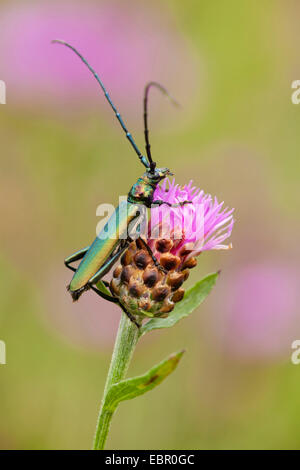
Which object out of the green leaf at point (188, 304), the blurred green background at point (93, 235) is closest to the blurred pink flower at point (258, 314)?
the blurred green background at point (93, 235)

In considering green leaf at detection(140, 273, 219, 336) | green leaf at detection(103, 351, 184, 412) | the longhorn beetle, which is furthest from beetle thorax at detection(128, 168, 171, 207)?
green leaf at detection(103, 351, 184, 412)

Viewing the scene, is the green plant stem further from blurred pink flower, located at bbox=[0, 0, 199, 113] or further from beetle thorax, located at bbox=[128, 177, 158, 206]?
blurred pink flower, located at bbox=[0, 0, 199, 113]

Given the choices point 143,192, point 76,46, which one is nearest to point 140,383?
point 143,192

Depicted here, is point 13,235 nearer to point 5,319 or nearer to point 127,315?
point 5,319

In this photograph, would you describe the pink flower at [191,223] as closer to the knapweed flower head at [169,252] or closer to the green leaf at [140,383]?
the knapweed flower head at [169,252]

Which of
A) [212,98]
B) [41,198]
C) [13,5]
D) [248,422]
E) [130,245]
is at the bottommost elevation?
[248,422]

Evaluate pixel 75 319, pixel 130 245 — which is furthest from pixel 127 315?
pixel 75 319
